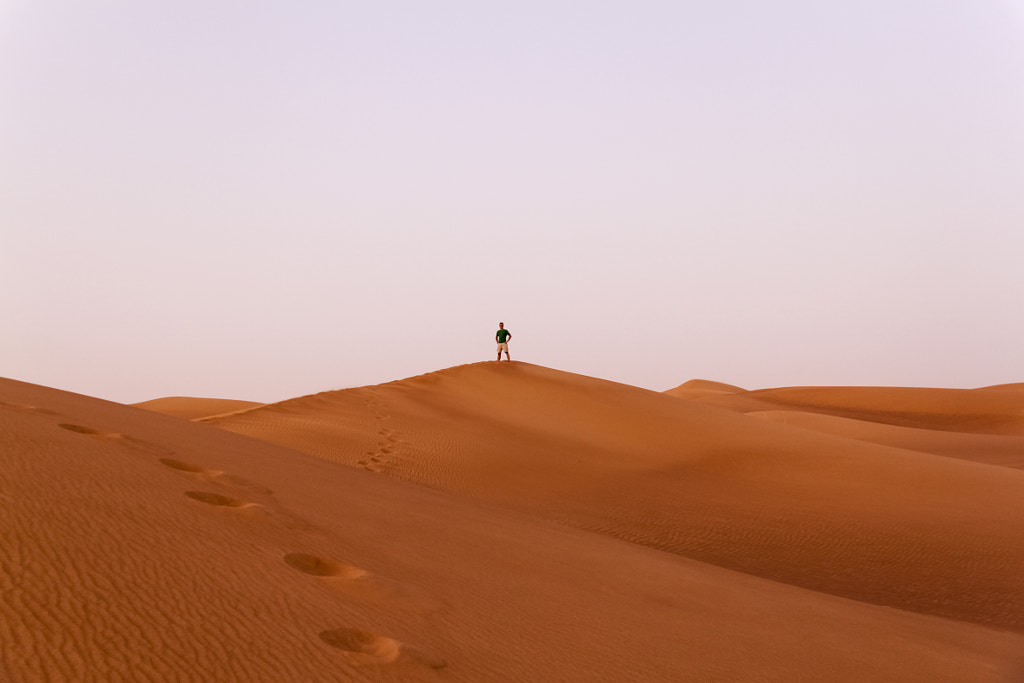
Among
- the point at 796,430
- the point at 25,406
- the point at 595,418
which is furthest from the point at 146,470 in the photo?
the point at 796,430

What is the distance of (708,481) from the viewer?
47.4 feet

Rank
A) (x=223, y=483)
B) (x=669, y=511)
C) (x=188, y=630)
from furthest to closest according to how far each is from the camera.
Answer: (x=669, y=511), (x=223, y=483), (x=188, y=630)

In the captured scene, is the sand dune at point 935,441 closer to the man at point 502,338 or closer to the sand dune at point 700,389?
the man at point 502,338

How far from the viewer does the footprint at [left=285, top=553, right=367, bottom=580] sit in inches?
169

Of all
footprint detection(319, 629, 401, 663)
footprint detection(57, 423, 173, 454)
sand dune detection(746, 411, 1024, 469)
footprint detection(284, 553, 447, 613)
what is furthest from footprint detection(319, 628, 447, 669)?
sand dune detection(746, 411, 1024, 469)

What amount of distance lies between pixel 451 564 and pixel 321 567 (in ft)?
3.40

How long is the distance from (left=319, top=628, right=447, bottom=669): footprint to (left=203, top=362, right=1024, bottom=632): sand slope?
533 cm

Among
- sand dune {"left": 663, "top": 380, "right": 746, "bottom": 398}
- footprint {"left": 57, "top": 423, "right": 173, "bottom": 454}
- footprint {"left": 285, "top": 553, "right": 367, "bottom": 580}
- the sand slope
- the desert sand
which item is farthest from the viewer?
sand dune {"left": 663, "top": 380, "right": 746, "bottom": 398}

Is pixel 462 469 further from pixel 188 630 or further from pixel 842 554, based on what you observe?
pixel 188 630

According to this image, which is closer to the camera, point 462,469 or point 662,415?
point 462,469

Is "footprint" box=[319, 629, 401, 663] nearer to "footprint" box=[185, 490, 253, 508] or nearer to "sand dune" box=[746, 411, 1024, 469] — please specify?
"footprint" box=[185, 490, 253, 508]

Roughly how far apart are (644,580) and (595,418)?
528 inches

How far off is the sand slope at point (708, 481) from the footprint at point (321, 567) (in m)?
4.45

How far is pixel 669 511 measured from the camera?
11812mm
